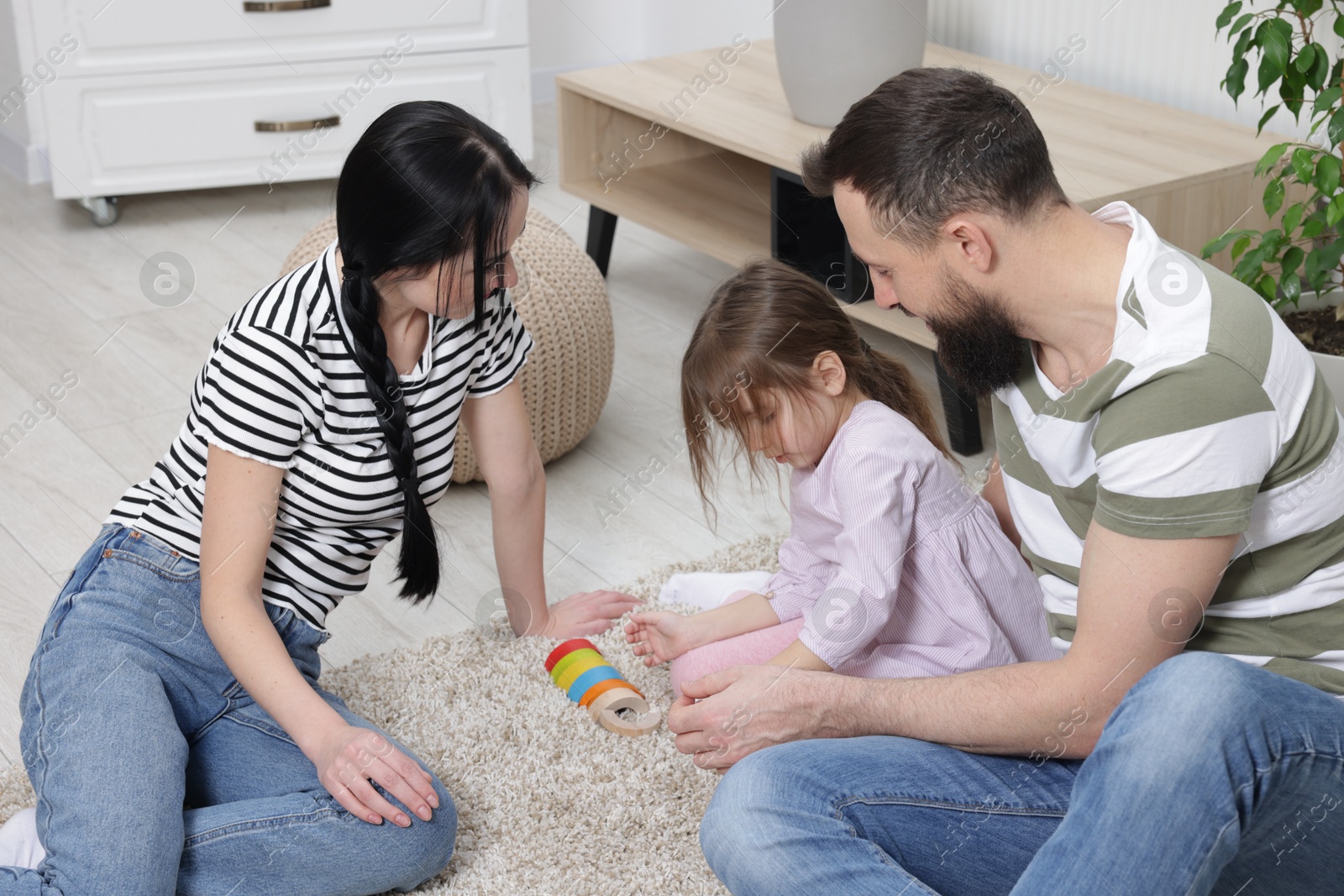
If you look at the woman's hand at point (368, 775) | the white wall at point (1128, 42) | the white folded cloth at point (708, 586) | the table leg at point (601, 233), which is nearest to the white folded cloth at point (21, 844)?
the woman's hand at point (368, 775)

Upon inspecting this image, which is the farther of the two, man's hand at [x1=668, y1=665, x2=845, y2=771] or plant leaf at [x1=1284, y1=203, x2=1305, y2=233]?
plant leaf at [x1=1284, y1=203, x2=1305, y2=233]

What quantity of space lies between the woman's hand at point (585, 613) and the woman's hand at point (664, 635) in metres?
0.10

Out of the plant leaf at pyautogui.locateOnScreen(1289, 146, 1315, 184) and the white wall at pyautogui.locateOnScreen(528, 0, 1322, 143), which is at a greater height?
the plant leaf at pyautogui.locateOnScreen(1289, 146, 1315, 184)

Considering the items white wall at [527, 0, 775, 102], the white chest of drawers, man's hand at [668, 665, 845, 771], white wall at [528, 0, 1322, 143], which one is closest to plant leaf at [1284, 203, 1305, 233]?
white wall at [528, 0, 1322, 143]

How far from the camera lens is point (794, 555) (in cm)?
140

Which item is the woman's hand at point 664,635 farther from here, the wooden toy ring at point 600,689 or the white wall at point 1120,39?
the white wall at point 1120,39

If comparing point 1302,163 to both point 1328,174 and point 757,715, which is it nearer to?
point 1328,174

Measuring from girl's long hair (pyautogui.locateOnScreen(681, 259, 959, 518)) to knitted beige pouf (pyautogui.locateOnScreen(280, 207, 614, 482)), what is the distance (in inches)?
21.6

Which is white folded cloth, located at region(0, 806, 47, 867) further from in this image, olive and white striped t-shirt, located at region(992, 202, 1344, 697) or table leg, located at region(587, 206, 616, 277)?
table leg, located at region(587, 206, 616, 277)

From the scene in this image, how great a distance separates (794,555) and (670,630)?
0.15 metres

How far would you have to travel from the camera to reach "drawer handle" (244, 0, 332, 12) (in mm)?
2787

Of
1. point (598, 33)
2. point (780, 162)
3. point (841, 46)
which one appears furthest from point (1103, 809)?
point (598, 33)

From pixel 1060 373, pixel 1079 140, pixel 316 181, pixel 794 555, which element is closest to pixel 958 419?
pixel 1079 140

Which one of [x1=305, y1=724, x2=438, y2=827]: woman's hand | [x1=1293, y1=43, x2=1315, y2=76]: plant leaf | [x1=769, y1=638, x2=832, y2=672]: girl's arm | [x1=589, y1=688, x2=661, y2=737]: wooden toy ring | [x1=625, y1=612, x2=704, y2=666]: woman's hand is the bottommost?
[x1=589, y1=688, x2=661, y2=737]: wooden toy ring
